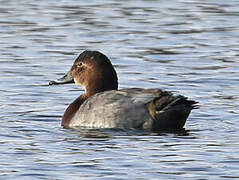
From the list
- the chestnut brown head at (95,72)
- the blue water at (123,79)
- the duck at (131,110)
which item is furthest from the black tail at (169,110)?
the chestnut brown head at (95,72)

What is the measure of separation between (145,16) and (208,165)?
11.1 m

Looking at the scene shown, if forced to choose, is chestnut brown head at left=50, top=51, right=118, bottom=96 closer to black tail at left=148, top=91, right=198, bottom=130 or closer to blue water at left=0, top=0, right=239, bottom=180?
blue water at left=0, top=0, right=239, bottom=180

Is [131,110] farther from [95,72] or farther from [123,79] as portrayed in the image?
[123,79]

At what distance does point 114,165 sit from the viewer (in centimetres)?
1046

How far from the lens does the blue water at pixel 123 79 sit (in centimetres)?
1055

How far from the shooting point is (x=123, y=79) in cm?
1612

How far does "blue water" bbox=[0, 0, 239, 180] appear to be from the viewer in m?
10.6

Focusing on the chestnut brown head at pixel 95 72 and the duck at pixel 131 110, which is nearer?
the duck at pixel 131 110

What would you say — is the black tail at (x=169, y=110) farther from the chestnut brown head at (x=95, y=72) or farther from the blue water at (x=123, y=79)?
the chestnut brown head at (x=95, y=72)

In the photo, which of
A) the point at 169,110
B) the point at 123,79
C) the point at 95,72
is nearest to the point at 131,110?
the point at 169,110

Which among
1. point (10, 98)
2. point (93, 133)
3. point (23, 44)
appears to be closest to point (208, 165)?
point (93, 133)

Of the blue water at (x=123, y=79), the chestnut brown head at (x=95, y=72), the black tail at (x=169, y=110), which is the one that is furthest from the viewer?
the chestnut brown head at (x=95, y=72)

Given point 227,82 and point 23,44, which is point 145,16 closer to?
point 23,44

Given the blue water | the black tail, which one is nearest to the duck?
the black tail
